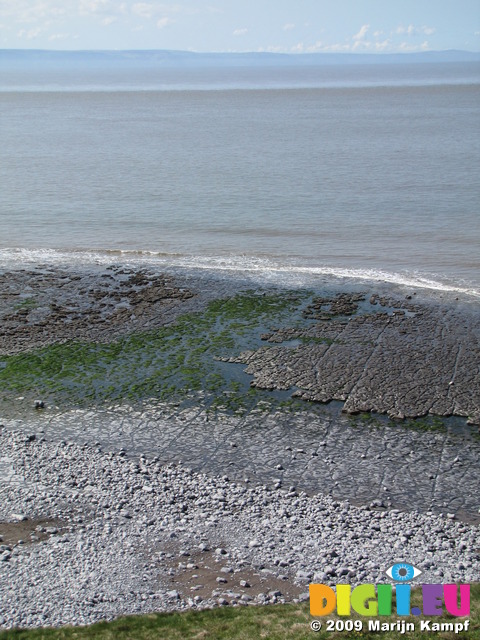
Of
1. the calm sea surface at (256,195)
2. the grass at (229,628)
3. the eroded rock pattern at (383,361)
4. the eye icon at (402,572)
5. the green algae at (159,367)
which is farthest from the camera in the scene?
the calm sea surface at (256,195)

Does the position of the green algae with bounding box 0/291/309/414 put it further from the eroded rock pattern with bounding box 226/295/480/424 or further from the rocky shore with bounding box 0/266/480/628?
the eroded rock pattern with bounding box 226/295/480/424

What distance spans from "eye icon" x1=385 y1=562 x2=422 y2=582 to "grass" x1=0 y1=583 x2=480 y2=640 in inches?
31.4

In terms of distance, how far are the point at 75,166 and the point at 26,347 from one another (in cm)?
4290

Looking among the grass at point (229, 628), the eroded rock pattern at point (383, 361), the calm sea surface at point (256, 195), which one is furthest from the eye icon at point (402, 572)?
the calm sea surface at point (256, 195)

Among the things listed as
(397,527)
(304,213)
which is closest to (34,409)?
(397,527)

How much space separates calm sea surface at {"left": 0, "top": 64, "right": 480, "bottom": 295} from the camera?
1406 inches

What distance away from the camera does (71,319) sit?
2688 cm

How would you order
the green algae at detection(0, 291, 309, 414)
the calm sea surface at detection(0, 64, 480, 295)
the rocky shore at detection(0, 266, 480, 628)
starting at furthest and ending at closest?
the calm sea surface at detection(0, 64, 480, 295), the green algae at detection(0, 291, 309, 414), the rocky shore at detection(0, 266, 480, 628)

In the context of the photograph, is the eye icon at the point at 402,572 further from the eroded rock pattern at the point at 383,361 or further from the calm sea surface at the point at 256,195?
the calm sea surface at the point at 256,195

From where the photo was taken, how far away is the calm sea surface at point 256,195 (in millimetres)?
35719

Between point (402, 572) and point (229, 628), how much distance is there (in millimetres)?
3634

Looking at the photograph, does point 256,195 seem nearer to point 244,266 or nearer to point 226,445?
point 244,266

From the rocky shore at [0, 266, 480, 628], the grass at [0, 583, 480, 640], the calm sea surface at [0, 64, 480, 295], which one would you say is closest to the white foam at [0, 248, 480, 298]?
the calm sea surface at [0, 64, 480, 295]

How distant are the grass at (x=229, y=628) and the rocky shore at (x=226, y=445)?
37 centimetres
